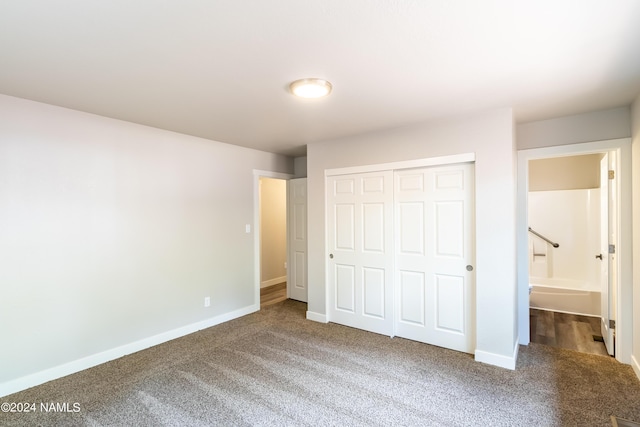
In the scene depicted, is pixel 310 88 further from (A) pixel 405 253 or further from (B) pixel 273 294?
(B) pixel 273 294

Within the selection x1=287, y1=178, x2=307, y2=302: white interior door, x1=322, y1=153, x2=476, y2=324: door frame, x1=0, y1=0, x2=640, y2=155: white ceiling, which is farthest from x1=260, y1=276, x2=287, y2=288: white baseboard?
x1=0, y1=0, x2=640, y2=155: white ceiling

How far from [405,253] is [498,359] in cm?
128

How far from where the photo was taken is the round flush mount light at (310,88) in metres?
2.16

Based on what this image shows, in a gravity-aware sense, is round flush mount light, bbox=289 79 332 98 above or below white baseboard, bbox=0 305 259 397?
above

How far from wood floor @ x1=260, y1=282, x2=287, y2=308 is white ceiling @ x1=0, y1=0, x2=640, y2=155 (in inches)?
125

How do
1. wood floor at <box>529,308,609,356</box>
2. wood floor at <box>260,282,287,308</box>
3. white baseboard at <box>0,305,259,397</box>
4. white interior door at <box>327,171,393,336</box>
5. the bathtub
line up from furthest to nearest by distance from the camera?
1. wood floor at <box>260,282,287,308</box>
2. the bathtub
3. white interior door at <box>327,171,393,336</box>
4. wood floor at <box>529,308,609,356</box>
5. white baseboard at <box>0,305,259,397</box>

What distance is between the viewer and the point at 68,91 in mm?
2311

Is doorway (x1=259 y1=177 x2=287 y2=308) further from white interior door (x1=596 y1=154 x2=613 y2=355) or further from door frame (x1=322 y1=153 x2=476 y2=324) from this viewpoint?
white interior door (x1=596 y1=154 x2=613 y2=355)

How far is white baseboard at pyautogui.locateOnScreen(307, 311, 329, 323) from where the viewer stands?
3.98 m

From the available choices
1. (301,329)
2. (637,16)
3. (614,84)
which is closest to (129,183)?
(301,329)

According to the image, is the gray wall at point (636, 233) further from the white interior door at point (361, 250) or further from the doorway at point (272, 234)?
the doorway at point (272, 234)

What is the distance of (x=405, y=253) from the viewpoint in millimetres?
3412

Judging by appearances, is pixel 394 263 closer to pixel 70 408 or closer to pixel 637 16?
pixel 637 16

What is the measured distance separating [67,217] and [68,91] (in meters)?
1.08
